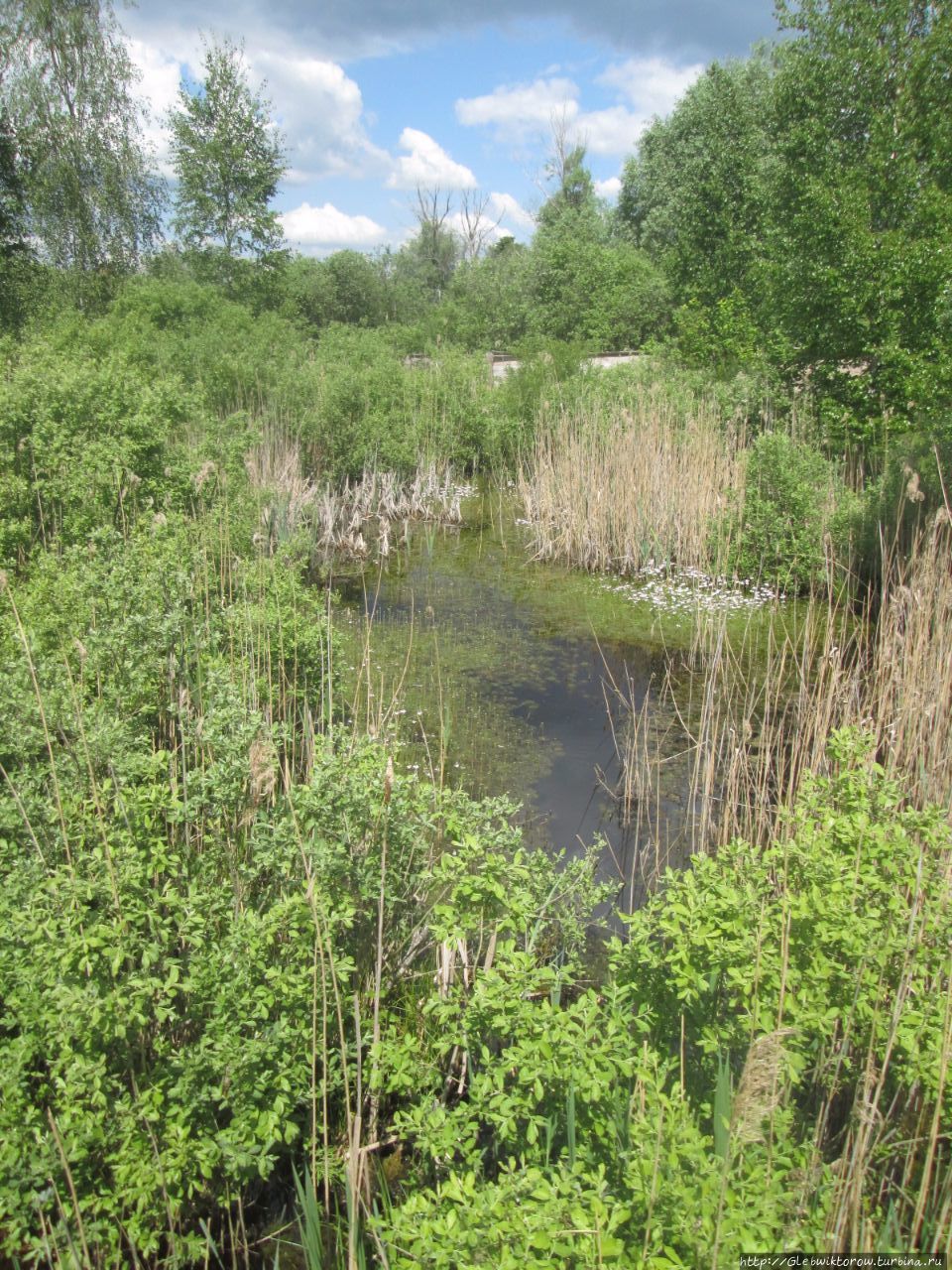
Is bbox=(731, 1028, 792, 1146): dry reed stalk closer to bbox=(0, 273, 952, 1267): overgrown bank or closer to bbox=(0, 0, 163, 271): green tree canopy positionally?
bbox=(0, 273, 952, 1267): overgrown bank

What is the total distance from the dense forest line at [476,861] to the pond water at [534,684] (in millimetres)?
319

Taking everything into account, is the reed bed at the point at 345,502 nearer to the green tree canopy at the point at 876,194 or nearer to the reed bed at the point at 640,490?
the reed bed at the point at 640,490

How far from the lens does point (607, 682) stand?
6.86 metres

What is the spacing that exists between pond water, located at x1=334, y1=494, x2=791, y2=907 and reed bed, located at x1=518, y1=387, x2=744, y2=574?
41 centimetres

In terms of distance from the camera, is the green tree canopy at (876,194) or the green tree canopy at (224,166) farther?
the green tree canopy at (224,166)

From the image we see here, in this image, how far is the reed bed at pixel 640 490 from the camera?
895 cm

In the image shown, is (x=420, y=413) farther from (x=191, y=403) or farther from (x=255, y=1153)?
(x=255, y=1153)

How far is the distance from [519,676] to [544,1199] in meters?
5.28

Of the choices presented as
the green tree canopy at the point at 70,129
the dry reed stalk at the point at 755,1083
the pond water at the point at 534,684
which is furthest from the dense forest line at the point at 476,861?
the green tree canopy at the point at 70,129

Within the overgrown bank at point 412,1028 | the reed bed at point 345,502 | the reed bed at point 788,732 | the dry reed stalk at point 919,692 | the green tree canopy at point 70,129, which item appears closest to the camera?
the overgrown bank at point 412,1028

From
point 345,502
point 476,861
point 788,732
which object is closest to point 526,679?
point 788,732

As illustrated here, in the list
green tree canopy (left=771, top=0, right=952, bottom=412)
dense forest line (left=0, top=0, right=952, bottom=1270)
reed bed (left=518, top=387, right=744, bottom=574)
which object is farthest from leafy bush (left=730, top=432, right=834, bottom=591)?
green tree canopy (left=771, top=0, right=952, bottom=412)

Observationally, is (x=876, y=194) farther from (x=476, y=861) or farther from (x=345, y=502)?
(x=476, y=861)

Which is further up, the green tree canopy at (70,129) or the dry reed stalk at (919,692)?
the green tree canopy at (70,129)
